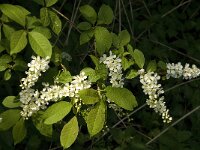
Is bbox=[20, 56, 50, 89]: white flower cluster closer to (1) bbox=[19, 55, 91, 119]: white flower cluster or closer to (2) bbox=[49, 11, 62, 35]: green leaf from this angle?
(1) bbox=[19, 55, 91, 119]: white flower cluster

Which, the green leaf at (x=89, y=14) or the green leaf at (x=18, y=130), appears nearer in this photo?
the green leaf at (x=18, y=130)

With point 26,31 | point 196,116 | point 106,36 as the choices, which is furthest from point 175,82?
point 26,31

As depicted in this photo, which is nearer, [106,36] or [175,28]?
[106,36]

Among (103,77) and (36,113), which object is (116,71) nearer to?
(103,77)

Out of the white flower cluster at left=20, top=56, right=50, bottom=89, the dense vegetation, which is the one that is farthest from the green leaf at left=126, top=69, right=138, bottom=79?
the white flower cluster at left=20, top=56, right=50, bottom=89

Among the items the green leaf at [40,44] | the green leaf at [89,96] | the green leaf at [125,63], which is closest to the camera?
the green leaf at [89,96]

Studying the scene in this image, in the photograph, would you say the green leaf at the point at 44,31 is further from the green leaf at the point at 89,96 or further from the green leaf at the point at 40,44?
the green leaf at the point at 89,96

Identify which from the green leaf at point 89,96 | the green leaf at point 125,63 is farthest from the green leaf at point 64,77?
the green leaf at point 125,63
